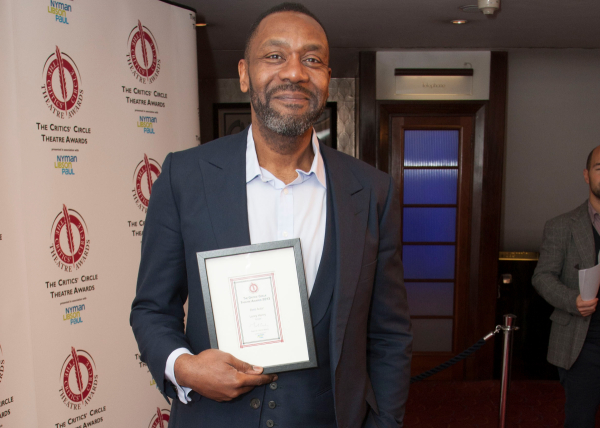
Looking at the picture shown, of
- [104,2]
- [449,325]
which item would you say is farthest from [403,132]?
[104,2]

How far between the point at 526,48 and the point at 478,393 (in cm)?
342

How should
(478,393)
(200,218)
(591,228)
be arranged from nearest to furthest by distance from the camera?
1. (200,218)
2. (591,228)
3. (478,393)

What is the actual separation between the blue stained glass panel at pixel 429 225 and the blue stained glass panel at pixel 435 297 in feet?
1.57

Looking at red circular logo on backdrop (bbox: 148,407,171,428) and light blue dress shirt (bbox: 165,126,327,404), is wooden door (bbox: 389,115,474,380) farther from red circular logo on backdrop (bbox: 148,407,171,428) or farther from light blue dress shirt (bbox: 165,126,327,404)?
light blue dress shirt (bbox: 165,126,327,404)

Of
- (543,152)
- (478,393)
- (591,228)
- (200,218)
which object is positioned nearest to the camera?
(200,218)

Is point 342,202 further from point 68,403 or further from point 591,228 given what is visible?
point 591,228

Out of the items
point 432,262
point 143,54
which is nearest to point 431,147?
point 432,262

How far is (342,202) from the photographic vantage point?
127 centimetres

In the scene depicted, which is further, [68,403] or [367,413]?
[68,403]

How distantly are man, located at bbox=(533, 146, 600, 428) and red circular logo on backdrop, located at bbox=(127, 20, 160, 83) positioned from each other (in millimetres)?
2675

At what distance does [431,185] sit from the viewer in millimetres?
4922

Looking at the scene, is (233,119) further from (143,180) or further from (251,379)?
(251,379)

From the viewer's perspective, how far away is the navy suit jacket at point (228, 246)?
1.18 meters

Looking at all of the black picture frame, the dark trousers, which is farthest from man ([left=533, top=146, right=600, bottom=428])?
the black picture frame
